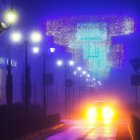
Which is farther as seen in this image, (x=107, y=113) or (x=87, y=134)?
(x=107, y=113)

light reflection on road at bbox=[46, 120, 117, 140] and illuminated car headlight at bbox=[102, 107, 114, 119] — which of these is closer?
light reflection on road at bbox=[46, 120, 117, 140]

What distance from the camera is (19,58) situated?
88.8 metres

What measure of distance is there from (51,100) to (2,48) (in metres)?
27.2

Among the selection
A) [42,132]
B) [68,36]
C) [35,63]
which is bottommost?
[42,132]

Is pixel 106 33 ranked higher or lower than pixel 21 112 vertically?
higher

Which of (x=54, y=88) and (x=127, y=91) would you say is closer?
(x=54, y=88)

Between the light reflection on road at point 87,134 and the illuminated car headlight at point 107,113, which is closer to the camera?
the light reflection on road at point 87,134

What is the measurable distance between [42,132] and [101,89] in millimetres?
124658

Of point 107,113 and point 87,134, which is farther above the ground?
point 87,134

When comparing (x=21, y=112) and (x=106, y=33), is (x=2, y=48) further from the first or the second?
(x=106, y=33)

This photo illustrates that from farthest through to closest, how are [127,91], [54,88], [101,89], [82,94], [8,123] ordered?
[101,89], [127,91], [82,94], [54,88], [8,123]

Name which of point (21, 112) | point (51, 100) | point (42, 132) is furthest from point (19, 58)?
point (42, 132)

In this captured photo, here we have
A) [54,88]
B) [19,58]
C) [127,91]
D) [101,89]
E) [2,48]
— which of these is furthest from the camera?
[101,89]

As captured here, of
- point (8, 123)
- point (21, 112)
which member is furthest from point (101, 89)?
point (8, 123)
